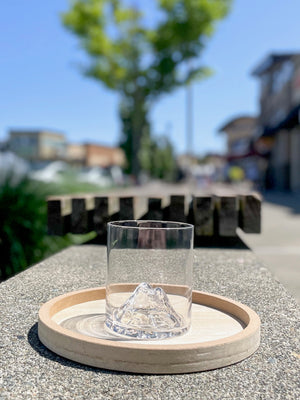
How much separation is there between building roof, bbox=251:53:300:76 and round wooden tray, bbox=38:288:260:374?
2523 cm

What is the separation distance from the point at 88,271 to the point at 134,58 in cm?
2108

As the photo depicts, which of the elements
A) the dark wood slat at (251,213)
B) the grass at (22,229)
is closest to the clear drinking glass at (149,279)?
the dark wood slat at (251,213)

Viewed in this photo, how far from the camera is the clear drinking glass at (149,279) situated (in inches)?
69.6

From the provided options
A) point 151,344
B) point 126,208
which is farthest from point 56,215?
point 151,344

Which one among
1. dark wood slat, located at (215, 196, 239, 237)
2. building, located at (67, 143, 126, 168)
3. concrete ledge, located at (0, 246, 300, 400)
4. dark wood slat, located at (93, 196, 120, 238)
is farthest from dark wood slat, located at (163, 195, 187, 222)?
building, located at (67, 143, 126, 168)

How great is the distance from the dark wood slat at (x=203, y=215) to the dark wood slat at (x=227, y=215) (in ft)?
0.23

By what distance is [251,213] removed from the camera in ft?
12.9

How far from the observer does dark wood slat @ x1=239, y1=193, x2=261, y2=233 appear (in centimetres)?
391

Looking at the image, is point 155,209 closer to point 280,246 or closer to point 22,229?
point 22,229

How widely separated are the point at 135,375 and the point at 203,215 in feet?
8.10

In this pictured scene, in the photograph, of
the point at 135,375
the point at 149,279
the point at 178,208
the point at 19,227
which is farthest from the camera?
the point at 19,227

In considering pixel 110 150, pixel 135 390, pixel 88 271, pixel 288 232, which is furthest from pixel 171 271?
pixel 110 150

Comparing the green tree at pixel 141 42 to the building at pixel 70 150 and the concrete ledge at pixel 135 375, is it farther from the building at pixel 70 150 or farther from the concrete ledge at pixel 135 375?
the building at pixel 70 150

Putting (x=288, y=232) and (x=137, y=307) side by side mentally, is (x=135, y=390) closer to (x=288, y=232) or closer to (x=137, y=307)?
(x=137, y=307)
